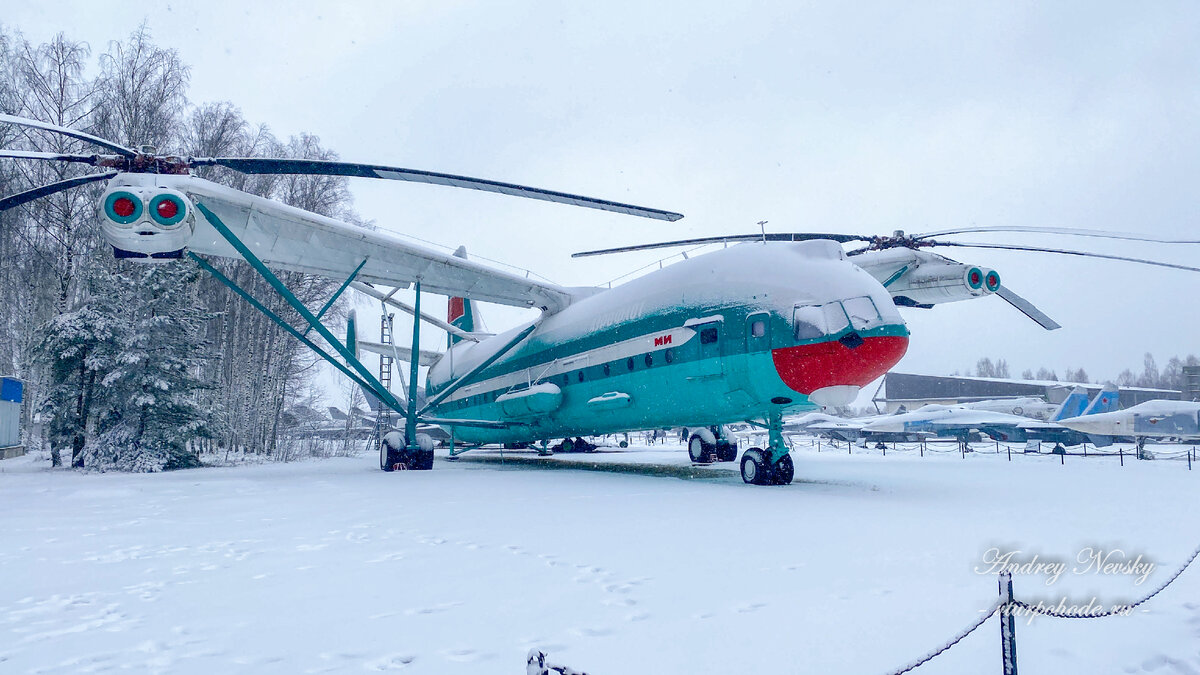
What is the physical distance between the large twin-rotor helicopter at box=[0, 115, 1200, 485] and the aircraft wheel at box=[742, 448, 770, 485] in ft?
0.07

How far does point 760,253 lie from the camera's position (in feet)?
37.0

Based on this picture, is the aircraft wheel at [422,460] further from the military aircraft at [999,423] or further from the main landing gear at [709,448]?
the military aircraft at [999,423]

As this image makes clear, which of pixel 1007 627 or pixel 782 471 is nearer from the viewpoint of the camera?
pixel 1007 627

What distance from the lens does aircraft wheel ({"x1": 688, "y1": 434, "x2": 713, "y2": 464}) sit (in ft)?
54.5

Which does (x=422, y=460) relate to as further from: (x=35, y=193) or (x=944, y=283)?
(x=944, y=283)

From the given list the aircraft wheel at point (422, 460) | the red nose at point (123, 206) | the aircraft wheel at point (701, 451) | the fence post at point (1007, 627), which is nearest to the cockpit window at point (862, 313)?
the fence post at point (1007, 627)

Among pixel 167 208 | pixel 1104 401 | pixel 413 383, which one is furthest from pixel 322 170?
pixel 1104 401

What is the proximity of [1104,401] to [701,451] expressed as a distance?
24.7 m

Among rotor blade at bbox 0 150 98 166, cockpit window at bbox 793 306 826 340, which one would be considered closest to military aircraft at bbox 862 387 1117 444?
cockpit window at bbox 793 306 826 340

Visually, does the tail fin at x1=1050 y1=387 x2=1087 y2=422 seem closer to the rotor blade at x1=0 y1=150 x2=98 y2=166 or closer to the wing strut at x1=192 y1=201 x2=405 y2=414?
the wing strut at x1=192 y1=201 x2=405 y2=414

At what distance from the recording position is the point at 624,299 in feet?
45.2

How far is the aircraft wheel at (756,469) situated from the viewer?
1073cm

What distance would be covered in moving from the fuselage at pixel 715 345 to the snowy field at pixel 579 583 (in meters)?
1.89

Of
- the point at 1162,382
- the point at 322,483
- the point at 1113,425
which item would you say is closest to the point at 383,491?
the point at 322,483
